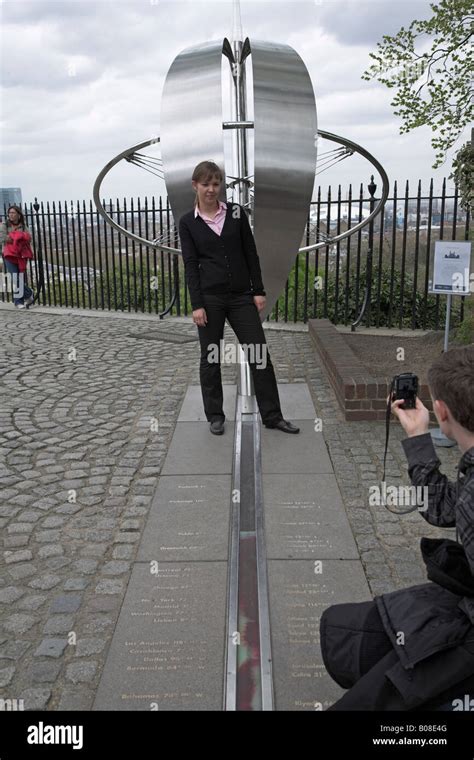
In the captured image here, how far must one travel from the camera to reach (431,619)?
6.49ft

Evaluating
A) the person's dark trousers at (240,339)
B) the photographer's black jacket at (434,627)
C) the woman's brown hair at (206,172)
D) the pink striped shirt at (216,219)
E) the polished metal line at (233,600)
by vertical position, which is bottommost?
the polished metal line at (233,600)

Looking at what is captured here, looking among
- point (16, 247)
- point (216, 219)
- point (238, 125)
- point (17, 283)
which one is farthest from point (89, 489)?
point (17, 283)

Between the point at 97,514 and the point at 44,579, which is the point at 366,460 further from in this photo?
the point at 44,579

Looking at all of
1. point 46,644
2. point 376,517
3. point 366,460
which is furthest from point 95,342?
point 46,644

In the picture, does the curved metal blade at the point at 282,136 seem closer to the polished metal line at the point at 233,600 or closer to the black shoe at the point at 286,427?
the black shoe at the point at 286,427

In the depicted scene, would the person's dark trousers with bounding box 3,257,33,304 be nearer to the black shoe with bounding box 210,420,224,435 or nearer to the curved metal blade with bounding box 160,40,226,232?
the curved metal blade with bounding box 160,40,226,232

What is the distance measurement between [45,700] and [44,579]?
3.13ft

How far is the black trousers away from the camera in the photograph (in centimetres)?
194

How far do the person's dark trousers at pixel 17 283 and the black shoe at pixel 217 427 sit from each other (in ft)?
30.3

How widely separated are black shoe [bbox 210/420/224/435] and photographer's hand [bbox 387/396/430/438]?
131 inches

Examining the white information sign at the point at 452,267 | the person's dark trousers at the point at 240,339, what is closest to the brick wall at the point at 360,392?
the person's dark trousers at the point at 240,339

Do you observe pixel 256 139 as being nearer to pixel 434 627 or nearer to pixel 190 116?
pixel 190 116

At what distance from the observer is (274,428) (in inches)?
224

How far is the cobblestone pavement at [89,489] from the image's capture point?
293 centimetres
